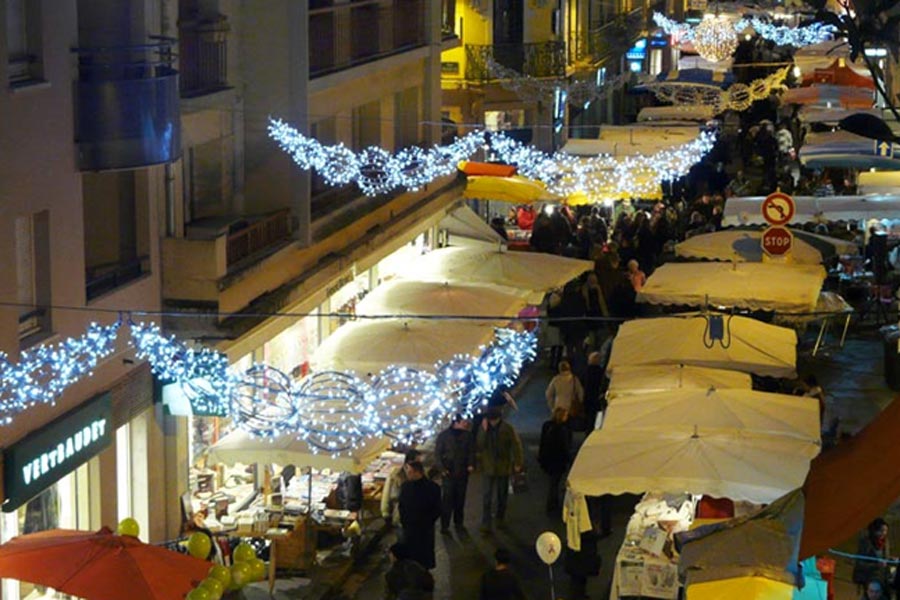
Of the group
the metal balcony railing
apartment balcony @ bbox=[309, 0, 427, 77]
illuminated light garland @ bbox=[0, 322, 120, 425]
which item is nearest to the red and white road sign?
apartment balcony @ bbox=[309, 0, 427, 77]

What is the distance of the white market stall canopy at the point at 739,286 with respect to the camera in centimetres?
2553

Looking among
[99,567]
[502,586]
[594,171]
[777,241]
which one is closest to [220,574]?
[99,567]

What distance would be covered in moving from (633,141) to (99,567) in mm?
26410

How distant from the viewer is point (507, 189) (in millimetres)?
33062

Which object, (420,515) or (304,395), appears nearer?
(304,395)

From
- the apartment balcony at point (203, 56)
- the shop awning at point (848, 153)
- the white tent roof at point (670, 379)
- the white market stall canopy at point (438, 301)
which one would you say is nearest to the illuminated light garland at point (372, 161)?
the apartment balcony at point (203, 56)

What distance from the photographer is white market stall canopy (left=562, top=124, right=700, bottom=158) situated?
37.2m

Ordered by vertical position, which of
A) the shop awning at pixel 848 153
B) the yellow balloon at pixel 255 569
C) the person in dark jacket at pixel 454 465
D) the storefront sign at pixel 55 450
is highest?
the shop awning at pixel 848 153

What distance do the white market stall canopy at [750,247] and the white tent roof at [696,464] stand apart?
11.0m

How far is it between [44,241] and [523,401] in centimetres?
1155

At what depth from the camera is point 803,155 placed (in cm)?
3728

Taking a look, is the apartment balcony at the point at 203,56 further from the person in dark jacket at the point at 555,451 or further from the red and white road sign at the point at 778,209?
the red and white road sign at the point at 778,209

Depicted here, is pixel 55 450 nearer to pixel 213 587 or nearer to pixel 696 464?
pixel 213 587

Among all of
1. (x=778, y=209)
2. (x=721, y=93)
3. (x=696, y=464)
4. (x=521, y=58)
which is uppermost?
(x=521, y=58)
